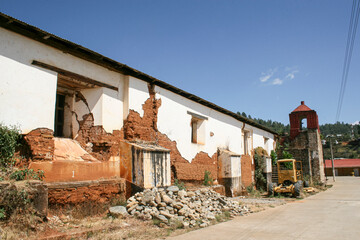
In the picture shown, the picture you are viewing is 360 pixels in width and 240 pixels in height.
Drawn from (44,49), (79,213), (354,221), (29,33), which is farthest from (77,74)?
(354,221)

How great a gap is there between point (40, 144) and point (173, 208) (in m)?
4.37

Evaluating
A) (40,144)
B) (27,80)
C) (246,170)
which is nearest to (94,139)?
(40,144)

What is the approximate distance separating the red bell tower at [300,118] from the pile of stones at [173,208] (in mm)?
21555

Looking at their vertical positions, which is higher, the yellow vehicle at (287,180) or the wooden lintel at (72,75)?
the wooden lintel at (72,75)

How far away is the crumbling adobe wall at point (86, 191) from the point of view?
7891 mm

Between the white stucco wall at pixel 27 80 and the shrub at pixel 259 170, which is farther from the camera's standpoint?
the shrub at pixel 259 170

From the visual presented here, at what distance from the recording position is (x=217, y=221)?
9609 mm

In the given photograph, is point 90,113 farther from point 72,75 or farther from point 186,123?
point 186,123

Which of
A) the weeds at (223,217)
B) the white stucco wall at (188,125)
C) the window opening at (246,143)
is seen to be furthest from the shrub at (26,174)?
the window opening at (246,143)

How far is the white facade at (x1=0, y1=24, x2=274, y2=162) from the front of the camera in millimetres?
7805

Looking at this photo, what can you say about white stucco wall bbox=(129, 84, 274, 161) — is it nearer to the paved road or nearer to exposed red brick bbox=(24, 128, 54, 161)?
exposed red brick bbox=(24, 128, 54, 161)

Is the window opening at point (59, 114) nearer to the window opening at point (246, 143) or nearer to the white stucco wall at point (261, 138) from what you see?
the window opening at point (246, 143)

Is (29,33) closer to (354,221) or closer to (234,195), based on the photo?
(354,221)

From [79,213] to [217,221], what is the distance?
435cm
